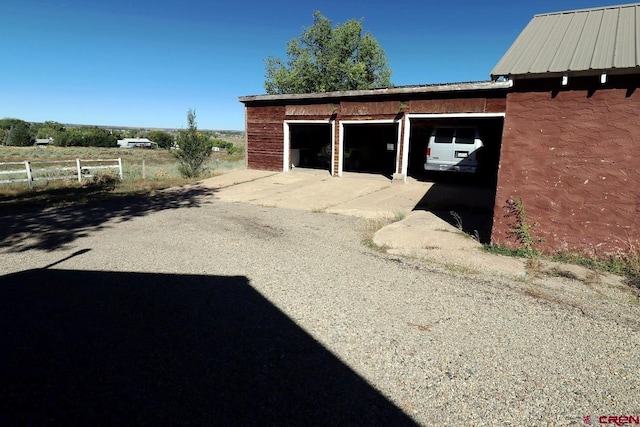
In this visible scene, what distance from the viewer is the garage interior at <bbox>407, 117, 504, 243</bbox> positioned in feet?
29.6

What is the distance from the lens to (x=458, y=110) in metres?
13.4

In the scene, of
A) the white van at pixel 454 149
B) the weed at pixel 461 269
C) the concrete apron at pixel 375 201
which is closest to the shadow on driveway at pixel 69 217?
the concrete apron at pixel 375 201

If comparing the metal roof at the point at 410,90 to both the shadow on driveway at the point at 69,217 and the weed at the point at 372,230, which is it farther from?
the shadow on driveway at the point at 69,217

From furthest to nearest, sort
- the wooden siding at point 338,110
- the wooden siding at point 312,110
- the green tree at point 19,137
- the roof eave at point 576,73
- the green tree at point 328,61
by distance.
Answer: the green tree at point 19,137 → the green tree at point 328,61 → the wooden siding at point 312,110 → the wooden siding at point 338,110 → the roof eave at point 576,73

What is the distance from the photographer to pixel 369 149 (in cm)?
1928

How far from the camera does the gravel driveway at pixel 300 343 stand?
8.89 feet

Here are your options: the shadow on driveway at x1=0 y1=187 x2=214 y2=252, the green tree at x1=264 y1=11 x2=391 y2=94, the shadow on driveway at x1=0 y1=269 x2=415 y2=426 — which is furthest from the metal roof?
the green tree at x1=264 y1=11 x2=391 y2=94

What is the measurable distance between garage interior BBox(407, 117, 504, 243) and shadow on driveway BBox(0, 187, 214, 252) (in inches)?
304

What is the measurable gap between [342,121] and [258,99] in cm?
497

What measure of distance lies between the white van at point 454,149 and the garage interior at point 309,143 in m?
7.43

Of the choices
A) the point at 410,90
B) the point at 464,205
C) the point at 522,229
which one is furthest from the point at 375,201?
the point at 522,229

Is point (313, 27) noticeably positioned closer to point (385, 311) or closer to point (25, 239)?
point (25, 239)

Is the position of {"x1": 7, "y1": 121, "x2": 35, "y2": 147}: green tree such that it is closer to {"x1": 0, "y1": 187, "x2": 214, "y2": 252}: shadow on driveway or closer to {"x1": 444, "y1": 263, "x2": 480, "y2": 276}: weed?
{"x1": 0, "y1": 187, "x2": 214, "y2": 252}: shadow on driveway

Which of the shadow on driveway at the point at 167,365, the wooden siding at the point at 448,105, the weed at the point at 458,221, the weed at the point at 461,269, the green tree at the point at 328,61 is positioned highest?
the green tree at the point at 328,61
